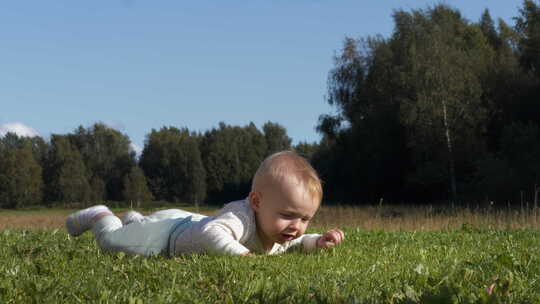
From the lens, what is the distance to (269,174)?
4469 mm

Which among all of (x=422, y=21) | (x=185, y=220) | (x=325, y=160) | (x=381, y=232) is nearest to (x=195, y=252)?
(x=185, y=220)

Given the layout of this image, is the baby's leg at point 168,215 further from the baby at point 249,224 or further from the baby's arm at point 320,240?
the baby's arm at point 320,240

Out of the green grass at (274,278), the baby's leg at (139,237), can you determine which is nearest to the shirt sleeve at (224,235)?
the green grass at (274,278)

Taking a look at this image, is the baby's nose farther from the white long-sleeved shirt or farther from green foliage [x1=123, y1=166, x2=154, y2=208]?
green foliage [x1=123, y1=166, x2=154, y2=208]

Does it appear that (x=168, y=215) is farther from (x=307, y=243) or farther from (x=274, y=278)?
(x=274, y=278)

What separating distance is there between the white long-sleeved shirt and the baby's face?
11cm

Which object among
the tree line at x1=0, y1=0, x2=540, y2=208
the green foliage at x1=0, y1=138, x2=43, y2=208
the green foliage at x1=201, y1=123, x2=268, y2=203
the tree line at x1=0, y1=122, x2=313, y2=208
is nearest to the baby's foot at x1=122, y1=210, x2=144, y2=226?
the tree line at x1=0, y1=0, x2=540, y2=208

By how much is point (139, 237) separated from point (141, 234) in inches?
1.1

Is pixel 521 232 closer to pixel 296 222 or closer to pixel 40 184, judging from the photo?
pixel 296 222

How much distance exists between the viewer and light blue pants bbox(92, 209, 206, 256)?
4816 mm

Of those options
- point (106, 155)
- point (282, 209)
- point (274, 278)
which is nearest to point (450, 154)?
point (282, 209)

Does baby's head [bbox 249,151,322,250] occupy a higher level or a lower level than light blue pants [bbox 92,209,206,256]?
higher

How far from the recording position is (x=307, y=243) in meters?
5.21

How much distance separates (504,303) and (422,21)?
4107cm
